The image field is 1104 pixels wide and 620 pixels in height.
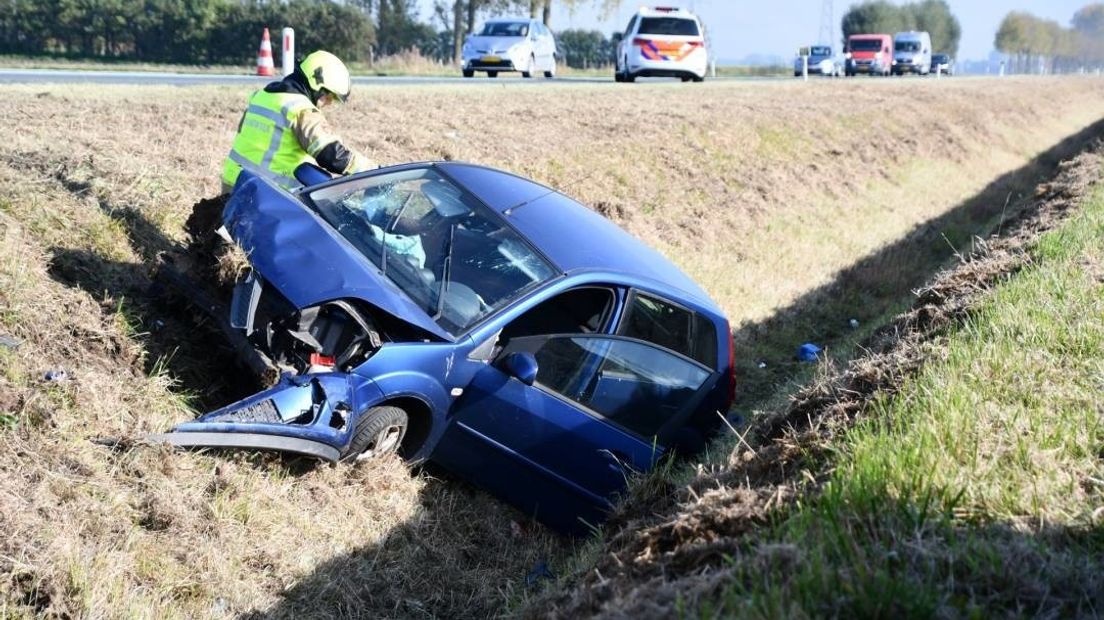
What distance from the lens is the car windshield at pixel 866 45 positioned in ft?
176

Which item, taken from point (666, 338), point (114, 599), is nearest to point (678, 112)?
point (666, 338)

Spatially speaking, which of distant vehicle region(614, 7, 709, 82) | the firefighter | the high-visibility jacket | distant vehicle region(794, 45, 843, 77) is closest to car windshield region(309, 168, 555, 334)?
the firefighter

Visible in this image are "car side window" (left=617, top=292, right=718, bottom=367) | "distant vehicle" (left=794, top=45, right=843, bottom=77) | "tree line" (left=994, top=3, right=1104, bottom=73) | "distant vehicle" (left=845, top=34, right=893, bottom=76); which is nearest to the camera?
"car side window" (left=617, top=292, right=718, bottom=367)

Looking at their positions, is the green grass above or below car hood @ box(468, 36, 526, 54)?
below

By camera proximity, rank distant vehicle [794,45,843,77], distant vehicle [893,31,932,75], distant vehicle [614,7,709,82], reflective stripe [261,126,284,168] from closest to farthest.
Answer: reflective stripe [261,126,284,168] < distant vehicle [614,7,709,82] < distant vehicle [794,45,843,77] < distant vehicle [893,31,932,75]

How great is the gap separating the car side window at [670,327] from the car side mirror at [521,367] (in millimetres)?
800

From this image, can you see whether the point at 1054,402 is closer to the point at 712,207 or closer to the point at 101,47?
the point at 712,207

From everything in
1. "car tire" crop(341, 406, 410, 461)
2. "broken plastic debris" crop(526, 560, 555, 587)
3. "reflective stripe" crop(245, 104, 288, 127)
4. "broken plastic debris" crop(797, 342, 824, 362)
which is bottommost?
"broken plastic debris" crop(526, 560, 555, 587)

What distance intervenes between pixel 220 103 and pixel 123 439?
7659 mm

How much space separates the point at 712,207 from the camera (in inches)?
565

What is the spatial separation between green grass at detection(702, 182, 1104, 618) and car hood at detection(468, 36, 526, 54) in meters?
23.4

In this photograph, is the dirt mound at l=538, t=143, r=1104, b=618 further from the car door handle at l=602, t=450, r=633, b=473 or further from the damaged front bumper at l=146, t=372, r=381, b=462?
the damaged front bumper at l=146, t=372, r=381, b=462

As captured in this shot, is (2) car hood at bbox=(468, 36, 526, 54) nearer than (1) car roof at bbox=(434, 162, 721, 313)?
No

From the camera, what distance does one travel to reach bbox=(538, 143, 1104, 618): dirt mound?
10.5 ft
